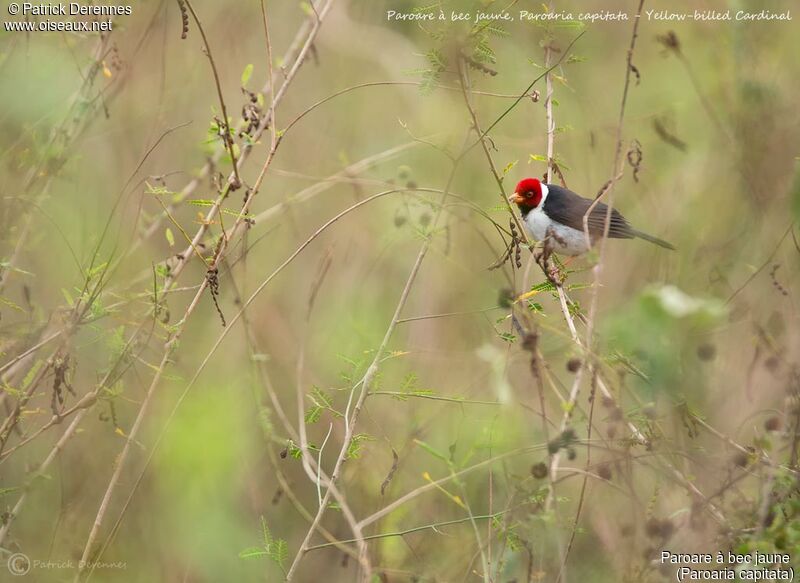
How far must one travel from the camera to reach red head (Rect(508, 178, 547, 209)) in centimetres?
534

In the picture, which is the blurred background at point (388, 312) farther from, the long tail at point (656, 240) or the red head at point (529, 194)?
the red head at point (529, 194)

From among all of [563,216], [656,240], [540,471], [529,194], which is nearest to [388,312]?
[529,194]

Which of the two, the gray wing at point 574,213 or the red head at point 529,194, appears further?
the red head at point 529,194

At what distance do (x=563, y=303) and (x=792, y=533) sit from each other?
1.27 meters

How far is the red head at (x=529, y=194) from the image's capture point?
5.34 m

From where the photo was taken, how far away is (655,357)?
8.30ft

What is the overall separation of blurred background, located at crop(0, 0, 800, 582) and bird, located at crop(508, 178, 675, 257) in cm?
22

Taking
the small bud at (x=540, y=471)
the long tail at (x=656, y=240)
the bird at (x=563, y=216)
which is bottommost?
the small bud at (x=540, y=471)

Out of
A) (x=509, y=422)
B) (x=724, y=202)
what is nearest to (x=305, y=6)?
(x=509, y=422)

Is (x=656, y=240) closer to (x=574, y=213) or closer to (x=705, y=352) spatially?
(x=574, y=213)

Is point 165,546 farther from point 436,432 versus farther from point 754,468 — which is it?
point 754,468

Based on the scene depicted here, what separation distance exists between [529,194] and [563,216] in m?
0.33

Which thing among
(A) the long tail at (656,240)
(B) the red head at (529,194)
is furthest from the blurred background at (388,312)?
(B) the red head at (529,194)

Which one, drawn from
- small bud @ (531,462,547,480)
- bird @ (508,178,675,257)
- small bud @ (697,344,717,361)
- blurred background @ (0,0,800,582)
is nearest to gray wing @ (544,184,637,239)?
bird @ (508,178,675,257)
